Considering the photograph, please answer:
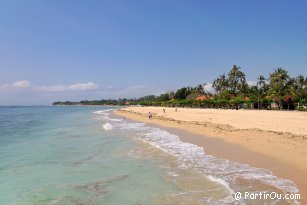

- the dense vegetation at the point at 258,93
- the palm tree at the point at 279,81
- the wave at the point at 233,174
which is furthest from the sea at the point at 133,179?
the palm tree at the point at 279,81

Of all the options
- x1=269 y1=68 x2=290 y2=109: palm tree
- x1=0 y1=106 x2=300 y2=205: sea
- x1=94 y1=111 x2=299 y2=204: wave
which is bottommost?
x1=0 y1=106 x2=300 y2=205: sea

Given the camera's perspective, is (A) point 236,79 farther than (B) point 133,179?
Yes

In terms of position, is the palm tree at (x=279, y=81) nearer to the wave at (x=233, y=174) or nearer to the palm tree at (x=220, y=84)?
the palm tree at (x=220, y=84)

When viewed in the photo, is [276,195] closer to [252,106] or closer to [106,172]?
[106,172]

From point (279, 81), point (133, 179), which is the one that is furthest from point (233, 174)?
point (279, 81)

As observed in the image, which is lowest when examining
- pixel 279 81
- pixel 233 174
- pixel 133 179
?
pixel 133 179

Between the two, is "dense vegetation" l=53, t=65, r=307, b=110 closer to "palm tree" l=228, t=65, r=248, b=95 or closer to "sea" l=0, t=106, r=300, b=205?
"palm tree" l=228, t=65, r=248, b=95

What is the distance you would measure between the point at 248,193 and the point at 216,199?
908 millimetres

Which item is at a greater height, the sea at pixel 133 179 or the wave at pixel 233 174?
the wave at pixel 233 174

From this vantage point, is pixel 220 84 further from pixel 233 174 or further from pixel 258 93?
pixel 233 174

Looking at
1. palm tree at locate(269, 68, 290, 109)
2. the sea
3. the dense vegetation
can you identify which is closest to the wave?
the sea

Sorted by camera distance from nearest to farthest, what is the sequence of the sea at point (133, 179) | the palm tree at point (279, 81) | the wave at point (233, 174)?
1. the sea at point (133, 179)
2. the wave at point (233, 174)
3. the palm tree at point (279, 81)

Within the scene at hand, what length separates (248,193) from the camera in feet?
22.5

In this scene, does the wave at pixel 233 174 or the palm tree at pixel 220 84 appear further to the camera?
the palm tree at pixel 220 84
